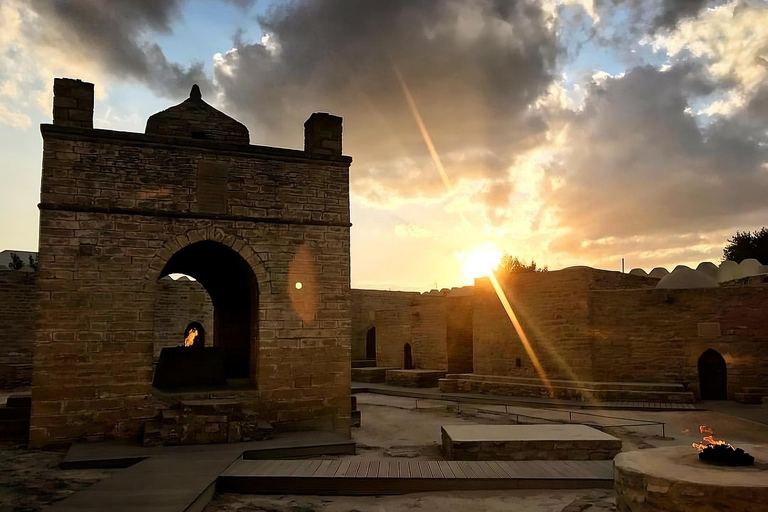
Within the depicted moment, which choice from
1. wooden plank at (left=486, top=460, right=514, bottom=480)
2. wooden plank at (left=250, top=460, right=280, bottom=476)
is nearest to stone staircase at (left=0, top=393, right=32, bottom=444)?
wooden plank at (left=250, top=460, right=280, bottom=476)

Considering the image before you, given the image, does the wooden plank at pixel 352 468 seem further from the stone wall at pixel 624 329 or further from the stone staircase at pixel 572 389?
the stone wall at pixel 624 329

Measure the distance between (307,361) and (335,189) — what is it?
11.0 feet

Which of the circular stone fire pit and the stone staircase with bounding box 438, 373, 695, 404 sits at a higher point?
the circular stone fire pit

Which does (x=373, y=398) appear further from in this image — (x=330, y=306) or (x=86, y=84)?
(x=86, y=84)

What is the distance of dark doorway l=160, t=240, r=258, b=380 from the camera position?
42.6 ft

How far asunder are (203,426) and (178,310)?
1832cm

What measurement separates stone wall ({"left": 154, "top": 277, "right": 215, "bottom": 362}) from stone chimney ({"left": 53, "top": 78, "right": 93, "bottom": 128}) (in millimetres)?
16989

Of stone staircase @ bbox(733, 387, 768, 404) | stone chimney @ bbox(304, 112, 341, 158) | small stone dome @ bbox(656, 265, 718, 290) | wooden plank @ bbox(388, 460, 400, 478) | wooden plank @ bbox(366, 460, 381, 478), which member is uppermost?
stone chimney @ bbox(304, 112, 341, 158)

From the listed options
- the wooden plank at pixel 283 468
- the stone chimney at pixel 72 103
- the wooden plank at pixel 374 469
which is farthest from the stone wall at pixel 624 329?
the stone chimney at pixel 72 103

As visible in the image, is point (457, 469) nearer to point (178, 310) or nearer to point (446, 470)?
point (446, 470)

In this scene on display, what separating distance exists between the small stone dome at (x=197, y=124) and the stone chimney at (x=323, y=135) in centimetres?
137

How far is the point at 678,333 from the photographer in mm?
17406

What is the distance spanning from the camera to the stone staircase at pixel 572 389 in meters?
16.4

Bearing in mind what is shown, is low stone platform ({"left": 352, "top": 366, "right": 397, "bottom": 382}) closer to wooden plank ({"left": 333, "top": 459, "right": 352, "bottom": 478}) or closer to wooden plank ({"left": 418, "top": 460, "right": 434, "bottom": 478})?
wooden plank ({"left": 333, "top": 459, "right": 352, "bottom": 478})
